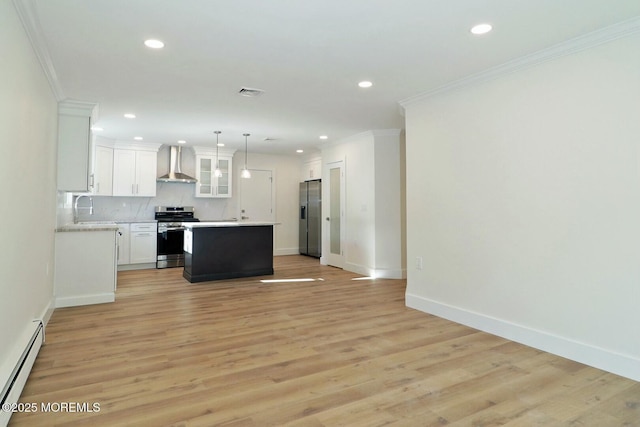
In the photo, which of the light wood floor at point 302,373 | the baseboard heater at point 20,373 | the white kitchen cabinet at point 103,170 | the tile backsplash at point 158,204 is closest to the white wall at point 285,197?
the tile backsplash at point 158,204

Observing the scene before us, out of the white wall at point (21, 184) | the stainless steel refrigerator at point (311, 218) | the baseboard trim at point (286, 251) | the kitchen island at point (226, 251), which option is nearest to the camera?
the white wall at point (21, 184)

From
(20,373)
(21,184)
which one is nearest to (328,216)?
(21,184)

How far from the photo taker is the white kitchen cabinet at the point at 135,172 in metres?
6.81

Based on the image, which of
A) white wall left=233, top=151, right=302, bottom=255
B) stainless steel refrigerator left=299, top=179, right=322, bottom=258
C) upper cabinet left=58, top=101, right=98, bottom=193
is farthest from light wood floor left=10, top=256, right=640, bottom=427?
white wall left=233, top=151, right=302, bottom=255

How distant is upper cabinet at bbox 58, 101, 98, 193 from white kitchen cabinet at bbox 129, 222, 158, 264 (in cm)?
239

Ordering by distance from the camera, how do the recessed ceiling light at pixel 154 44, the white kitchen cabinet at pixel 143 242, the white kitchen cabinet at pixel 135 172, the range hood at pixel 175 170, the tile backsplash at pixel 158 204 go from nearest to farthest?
the recessed ceiling light at pixel 154 44 → the white kitchen cabinet at pixel 143 242 → the white kitchen cabinet at pixel 135 172 → the tile backsplash at pixel 158 204 → the range hood at pixel 175 170

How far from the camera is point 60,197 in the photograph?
461 cm

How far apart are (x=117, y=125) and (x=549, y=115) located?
5.84 m

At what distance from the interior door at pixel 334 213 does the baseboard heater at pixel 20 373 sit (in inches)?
195

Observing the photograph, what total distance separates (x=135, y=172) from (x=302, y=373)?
19.7 ft

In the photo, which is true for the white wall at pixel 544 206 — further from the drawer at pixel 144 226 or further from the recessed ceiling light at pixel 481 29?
the drawer at pixel 144 226

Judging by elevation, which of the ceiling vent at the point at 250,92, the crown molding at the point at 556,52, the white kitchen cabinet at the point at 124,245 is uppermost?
the ceiling vent at the point at 250,92

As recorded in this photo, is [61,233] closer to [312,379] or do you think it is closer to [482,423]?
[312,379]

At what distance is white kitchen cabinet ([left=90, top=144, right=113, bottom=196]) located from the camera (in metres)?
6.50
